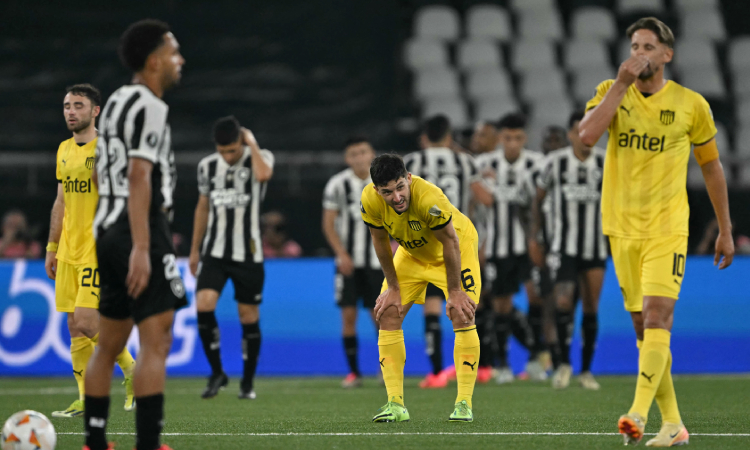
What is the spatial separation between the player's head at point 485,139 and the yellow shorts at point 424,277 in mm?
5061

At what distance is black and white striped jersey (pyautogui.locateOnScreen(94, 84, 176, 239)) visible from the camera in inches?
158

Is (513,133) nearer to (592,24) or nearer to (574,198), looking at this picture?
(574,198)

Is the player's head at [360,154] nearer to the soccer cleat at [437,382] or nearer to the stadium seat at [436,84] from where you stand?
the soccer cleat at [437,382]

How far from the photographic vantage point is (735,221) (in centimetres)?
1266

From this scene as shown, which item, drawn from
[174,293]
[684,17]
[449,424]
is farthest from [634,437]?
[684,17]

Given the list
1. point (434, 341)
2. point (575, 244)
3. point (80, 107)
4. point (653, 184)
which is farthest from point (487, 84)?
point (653, 184)

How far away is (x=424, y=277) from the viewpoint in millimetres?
6180

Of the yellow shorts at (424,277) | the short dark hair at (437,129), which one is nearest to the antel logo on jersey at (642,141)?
the yellow shorts at (424,277)

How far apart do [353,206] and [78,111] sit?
388 cm

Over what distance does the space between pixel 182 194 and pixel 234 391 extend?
4.11 metres

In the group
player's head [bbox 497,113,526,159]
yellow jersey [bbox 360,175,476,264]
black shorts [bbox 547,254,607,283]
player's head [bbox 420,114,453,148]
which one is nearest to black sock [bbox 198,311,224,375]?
yellow jersey [bbox 360,175,476,264]

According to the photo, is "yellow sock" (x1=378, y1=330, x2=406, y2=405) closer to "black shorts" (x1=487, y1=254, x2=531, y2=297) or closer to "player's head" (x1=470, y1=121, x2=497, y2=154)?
"black shorts" (x1=487, y1=254, x2=531, y2=297)

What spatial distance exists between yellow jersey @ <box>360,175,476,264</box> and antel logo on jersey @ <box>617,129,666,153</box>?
1186mm

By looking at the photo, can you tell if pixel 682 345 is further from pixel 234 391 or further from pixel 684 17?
pixel 684 17
